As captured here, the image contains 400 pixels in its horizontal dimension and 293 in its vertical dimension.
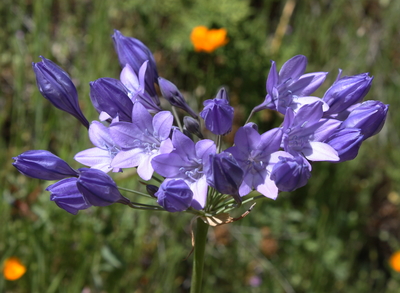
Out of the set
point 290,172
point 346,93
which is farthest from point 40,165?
point 346,93

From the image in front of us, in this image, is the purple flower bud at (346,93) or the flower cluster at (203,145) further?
the purple flower bud at (346,93)

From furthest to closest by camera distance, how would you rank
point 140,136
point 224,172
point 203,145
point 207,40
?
point 207,40 → point 140,136 → point 203,145 → point 224,172

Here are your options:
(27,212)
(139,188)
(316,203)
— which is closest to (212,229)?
(139,188)

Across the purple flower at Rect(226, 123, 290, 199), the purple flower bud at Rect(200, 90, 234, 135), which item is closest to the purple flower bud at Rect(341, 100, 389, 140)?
the purple flower at Rect(226, 123, 290, 199)

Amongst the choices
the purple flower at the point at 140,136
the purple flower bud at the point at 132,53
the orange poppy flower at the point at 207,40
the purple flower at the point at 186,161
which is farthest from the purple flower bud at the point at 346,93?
the orange poppy flower at the point at 207,40

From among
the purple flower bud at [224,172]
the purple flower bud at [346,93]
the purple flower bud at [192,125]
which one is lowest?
the purple flower bud at [224,172]


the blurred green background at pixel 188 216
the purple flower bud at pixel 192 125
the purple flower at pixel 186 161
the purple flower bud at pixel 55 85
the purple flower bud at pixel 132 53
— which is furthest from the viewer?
the blurred green background at pixel 188 216

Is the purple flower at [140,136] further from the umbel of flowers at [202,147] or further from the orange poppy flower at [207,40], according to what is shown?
the orange poppy flower at [207,40]

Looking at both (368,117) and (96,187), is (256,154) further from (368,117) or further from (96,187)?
(96,187)
